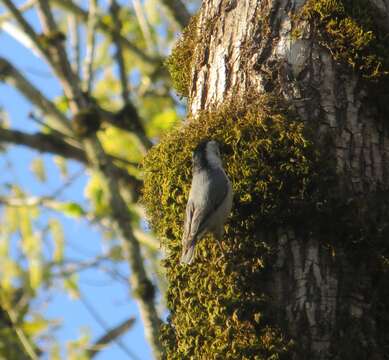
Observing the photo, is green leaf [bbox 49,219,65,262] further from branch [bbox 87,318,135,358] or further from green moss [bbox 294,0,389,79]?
green moss [bbox 294,0,389,79]

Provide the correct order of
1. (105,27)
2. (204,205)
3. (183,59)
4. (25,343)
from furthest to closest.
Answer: (105,27), (25,343), (183,59), (204,205)

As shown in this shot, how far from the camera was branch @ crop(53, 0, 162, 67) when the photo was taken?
701 centimetres

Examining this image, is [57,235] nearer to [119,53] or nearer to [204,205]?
[119,53]

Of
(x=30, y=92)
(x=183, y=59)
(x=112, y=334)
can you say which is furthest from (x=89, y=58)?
(x=112, y=334)

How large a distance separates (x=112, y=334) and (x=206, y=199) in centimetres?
339

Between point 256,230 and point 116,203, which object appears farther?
point 116,203

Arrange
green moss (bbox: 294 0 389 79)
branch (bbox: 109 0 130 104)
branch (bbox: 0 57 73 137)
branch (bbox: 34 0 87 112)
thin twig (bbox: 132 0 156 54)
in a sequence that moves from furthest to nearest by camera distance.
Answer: thin twig (bbox: 132 0 156 54), branch (bbox: 109 0 130 104), branch (bbox: 0 57 73 137), branch (bbox: 34 0 87 112), green moss (bbox: 294 0 389 79)

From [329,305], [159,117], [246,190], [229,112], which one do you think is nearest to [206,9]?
[229,112]

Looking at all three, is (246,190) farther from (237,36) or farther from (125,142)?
(125,142)

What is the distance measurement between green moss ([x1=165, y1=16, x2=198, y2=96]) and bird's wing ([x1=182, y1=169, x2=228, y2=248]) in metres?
0.99

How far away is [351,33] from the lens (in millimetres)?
3832

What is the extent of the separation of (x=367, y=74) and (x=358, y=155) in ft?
1.41

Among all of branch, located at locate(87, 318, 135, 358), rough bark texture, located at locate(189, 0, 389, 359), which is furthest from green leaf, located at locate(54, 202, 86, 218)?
rough bark texture, located at locate(189, 0, 389, 359)

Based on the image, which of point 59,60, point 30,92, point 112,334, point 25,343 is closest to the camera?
point 25,343
